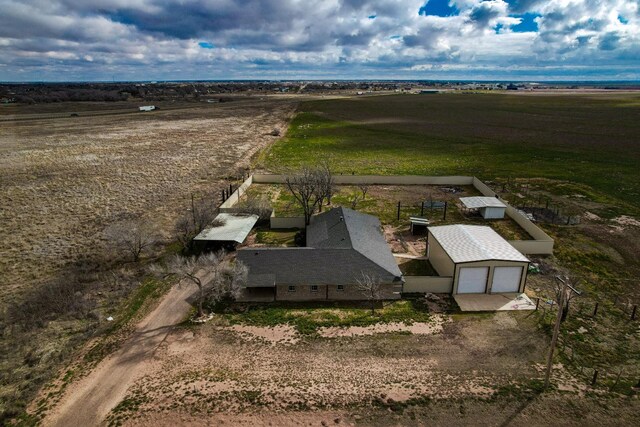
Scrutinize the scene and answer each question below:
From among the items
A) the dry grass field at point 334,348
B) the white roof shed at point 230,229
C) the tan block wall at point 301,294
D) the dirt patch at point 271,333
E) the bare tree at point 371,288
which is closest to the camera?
the dry grass field at point 334,348

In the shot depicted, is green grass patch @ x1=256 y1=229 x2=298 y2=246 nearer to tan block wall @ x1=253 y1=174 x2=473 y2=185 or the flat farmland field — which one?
tan block wall @ x1=253 y1=174 x2=473 y2=185

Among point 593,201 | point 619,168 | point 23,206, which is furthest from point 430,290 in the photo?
point 619,168

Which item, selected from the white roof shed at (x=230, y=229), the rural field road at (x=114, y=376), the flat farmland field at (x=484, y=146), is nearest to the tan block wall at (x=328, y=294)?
the rural field road at (x=114, y=376)

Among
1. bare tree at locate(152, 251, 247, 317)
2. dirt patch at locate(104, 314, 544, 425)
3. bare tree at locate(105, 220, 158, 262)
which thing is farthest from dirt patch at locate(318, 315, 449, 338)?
bare tree at locate(105, 220, 158, 262)

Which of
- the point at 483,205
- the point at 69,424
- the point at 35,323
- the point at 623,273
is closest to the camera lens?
the point at 69,424

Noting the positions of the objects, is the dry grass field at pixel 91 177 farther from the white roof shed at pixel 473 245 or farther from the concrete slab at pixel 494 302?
the concrete slab at pixel 494 302

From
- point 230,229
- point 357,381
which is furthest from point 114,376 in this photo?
point 230,229

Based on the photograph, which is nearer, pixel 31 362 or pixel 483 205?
pixel 31 362

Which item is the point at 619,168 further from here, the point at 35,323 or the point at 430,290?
the point at 35,323
